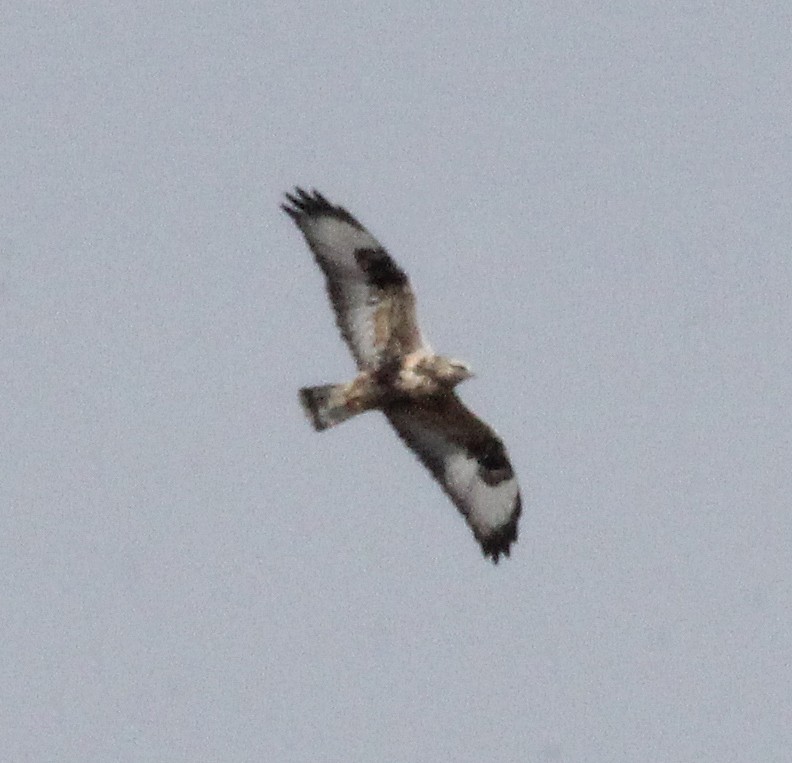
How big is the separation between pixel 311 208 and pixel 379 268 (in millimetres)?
686

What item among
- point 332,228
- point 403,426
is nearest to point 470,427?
point 403,426

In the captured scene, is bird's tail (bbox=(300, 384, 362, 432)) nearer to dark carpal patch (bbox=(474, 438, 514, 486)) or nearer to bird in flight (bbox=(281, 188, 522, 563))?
bird in flight (bbox=(281, 188, 522, 563))

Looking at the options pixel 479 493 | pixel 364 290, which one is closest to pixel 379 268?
pixel 364 290

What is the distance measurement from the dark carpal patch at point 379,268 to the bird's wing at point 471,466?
38.8 inches

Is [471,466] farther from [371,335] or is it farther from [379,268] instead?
[379,268]

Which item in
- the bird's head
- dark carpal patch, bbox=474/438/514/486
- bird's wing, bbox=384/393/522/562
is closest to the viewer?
the bird's head

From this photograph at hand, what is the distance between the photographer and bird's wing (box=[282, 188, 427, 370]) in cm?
1778

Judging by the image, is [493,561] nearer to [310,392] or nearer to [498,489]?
[498,489]

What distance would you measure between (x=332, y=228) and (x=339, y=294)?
468mm

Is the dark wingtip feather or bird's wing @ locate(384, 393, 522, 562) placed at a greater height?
bird's wing @ locate(384, 393, 522, 562)

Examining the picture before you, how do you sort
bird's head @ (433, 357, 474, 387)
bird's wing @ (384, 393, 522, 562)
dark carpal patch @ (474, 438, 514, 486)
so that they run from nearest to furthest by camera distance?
1. bird's head @ (433, 357, 474, 387)
2. bird's wing @ (384, 393, 522, 562)
3. dark carpal patch @ (474, 438, 514, 486)

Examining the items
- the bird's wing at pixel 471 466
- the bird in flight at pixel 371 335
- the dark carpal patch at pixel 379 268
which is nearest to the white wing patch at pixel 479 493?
the bird's wing at pixel 471 466

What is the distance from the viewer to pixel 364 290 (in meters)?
17.8

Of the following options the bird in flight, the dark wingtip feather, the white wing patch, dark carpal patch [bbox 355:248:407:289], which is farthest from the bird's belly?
the dark wingtip feather
